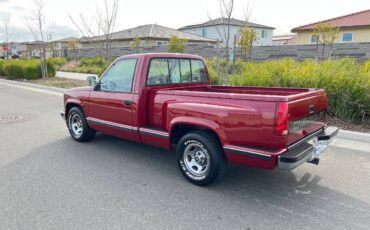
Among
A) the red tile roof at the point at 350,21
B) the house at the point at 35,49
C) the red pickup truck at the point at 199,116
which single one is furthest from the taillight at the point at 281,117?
the red tile roof at the point at 350,21

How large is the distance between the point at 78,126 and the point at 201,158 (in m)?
3.16

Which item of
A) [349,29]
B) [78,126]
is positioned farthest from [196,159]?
[349,29]

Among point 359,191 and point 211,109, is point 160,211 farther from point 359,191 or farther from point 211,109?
point 359,191

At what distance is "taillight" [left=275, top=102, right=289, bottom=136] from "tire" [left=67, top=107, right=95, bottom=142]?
3.85 meters

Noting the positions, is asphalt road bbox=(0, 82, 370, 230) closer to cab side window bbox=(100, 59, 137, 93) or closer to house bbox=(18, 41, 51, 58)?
cab side window bbox=(100, 59, 137, 93)

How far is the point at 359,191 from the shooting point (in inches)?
139

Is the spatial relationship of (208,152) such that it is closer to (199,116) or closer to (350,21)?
(199,116)

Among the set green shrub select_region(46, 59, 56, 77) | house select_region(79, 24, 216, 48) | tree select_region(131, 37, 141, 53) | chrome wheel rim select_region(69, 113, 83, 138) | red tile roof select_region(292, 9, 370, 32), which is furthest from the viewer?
house select_region(79, 24, 216, 48)

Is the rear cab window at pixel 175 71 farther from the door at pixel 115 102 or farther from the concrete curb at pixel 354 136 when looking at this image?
the concrete curb at pixel 354 136

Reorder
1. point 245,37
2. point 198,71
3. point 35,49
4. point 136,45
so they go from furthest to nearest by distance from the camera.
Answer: point 35,49
point 136,45
point 245,37
point 198,71

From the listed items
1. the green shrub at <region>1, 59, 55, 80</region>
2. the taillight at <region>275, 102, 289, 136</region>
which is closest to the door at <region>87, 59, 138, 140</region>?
the taillight at <region>275, 102, 289, 136</region>

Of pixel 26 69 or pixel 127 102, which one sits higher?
pixel 26 69

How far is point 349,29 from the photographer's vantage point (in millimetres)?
29703

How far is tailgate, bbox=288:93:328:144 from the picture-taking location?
310 centimetres
